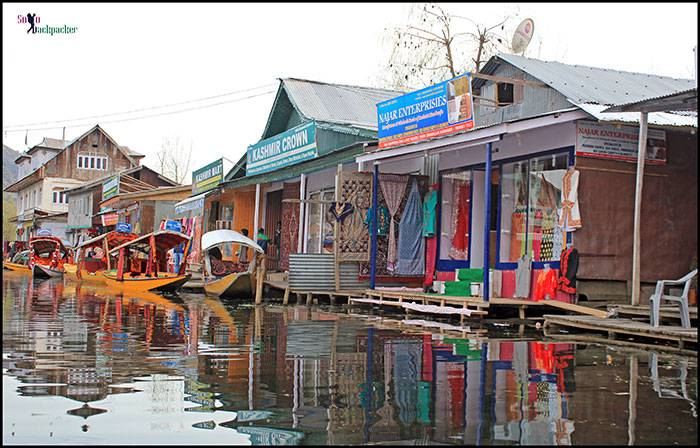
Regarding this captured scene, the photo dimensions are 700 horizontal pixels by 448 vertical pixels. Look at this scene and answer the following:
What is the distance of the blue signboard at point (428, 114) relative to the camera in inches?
611

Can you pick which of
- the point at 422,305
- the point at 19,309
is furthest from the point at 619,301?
the point at 19,309

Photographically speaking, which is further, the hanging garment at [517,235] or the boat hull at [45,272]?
the boat hull at [45,272]

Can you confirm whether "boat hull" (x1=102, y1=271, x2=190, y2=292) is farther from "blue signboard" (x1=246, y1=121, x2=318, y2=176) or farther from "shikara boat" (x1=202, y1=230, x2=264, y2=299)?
"blue signboard" (x1=246, y1=121, x2=318, y2=176)

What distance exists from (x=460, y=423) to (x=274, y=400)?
1.58 meters

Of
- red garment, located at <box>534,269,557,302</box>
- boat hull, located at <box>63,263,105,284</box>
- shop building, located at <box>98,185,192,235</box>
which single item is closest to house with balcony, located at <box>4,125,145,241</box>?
shop building, located at <box>98,185,192,235</box>

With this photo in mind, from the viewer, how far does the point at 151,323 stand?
1345 centimetres

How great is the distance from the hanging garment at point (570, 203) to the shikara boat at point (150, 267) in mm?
13039

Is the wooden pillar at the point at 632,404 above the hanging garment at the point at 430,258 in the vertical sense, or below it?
below

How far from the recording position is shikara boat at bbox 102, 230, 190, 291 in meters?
24.3

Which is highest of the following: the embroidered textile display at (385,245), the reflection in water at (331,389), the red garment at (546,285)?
the embroidered textile display at (385,245)

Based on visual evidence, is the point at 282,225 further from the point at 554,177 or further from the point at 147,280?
the point at 554,177

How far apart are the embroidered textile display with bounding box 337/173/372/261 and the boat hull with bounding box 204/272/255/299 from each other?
329cm

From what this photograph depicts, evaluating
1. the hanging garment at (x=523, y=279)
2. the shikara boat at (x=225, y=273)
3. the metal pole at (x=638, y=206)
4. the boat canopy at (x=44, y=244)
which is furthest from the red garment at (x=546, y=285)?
the boat canopy at (x=44, y=244)

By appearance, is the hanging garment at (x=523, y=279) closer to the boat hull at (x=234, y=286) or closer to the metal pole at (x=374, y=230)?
the metal pole at (x=374, y=230)
